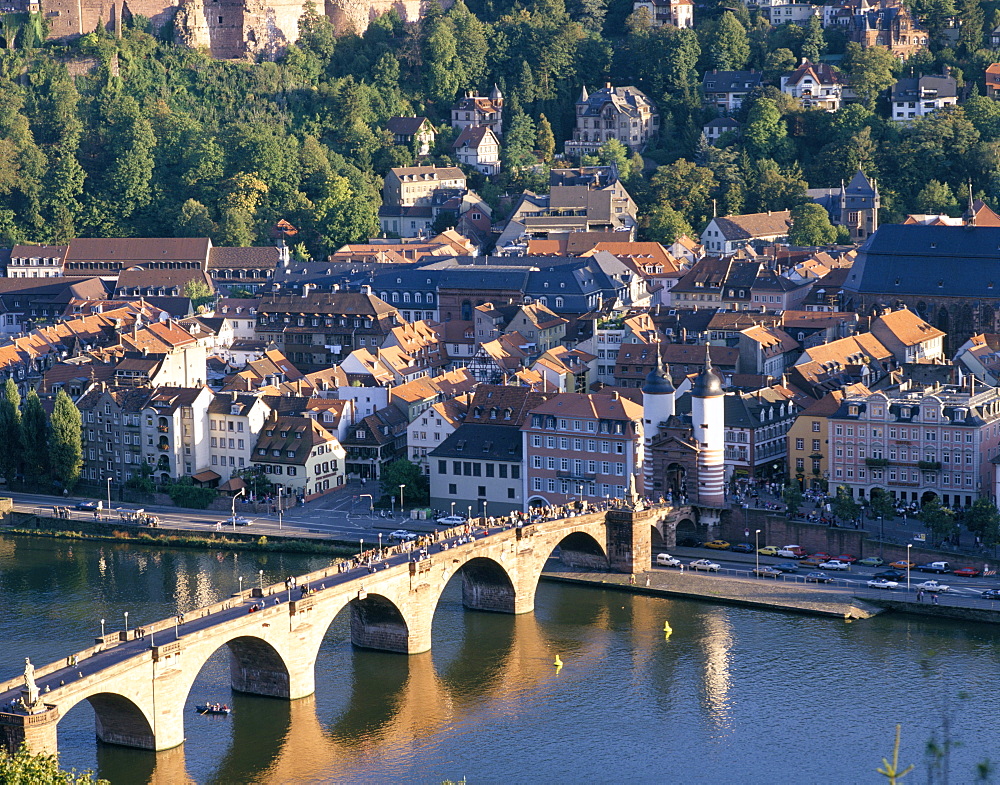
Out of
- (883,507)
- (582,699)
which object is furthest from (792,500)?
(582,699)

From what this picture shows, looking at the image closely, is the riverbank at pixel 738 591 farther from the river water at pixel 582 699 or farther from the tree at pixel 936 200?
the tree at pixel 936 200

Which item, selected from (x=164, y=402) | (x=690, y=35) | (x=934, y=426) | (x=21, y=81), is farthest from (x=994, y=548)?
(x=21, y=81)

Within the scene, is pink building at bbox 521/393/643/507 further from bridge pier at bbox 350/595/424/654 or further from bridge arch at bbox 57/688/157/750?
bridge arch at bbox 57/688/157/750

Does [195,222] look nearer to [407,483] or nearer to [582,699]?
[407,483]

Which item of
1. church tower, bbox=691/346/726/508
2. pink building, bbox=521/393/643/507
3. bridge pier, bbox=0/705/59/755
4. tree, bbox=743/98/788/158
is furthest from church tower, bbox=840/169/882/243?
bridge pier, bbox=0/705/59/755

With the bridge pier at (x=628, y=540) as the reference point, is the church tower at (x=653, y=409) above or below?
above

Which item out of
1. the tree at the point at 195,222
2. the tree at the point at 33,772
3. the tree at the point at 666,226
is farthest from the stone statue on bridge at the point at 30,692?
the tree at the point at 195,222

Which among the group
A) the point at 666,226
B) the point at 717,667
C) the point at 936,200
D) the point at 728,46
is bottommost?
the point at 717,667
